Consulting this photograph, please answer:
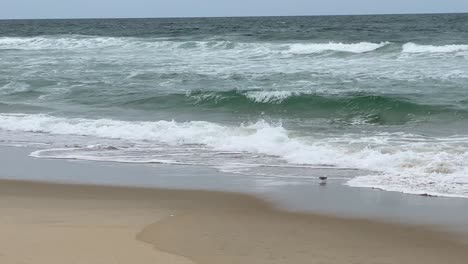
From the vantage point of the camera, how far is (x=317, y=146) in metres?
10.4

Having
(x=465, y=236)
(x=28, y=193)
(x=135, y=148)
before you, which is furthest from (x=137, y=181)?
(x=465, y=236)

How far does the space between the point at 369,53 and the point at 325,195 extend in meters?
20.6

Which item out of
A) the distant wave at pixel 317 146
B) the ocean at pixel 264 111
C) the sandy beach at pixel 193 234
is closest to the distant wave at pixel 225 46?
the ocean at pixel 264 111

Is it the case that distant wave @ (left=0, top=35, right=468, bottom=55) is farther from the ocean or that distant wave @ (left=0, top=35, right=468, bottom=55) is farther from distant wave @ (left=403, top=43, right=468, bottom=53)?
the ocean

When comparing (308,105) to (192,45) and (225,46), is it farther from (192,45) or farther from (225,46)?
(192,45)

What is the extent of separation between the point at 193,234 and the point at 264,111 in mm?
9684

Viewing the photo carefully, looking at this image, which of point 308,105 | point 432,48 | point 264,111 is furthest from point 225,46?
point 308,105

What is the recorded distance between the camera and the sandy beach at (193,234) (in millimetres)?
5555

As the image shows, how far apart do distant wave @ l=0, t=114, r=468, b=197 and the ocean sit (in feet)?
0.07

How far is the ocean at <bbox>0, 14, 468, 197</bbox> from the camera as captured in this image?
31.4 ft

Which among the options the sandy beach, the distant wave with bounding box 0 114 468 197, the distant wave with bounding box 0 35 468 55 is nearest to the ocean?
the distant wave with bounding box 0 114 468 197

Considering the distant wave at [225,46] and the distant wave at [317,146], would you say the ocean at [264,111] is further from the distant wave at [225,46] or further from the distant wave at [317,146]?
the distant wave at [225,46]

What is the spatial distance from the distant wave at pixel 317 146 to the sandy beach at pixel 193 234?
5.36ft

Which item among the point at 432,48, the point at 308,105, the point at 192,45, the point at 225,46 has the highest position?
the point at 192,45
